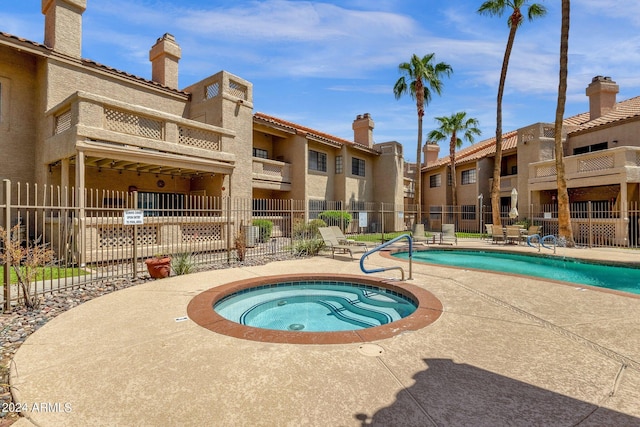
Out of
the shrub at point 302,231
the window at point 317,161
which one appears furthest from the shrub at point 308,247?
the window at point 317,161

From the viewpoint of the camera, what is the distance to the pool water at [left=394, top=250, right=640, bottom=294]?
9.97 meters

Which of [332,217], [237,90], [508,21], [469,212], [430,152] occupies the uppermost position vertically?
[508,21]

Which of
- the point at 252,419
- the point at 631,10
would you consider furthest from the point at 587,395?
the point at 631,10

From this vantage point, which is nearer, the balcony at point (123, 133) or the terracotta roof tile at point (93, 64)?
the balcony at point (123, 133)

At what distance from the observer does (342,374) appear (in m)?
3.31

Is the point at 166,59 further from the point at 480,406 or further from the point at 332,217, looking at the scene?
the point at 480,406

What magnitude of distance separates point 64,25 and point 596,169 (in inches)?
1096

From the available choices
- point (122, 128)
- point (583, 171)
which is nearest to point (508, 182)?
point (583, 171)

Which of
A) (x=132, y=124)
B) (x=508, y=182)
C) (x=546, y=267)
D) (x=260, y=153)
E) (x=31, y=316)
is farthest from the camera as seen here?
(x=508, y=182)

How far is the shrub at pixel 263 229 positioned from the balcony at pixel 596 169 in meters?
18.3

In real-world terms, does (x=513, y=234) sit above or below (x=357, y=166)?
below

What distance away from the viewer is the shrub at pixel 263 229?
1733 cm

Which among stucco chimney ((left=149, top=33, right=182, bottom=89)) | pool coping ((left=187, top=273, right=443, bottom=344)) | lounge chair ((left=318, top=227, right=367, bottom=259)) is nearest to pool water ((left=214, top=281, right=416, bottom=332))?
pool coping ((left=187, top=273, right=443, bottom=344))

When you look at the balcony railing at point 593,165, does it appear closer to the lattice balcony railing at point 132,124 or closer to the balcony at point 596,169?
the balcony at point 596,169
